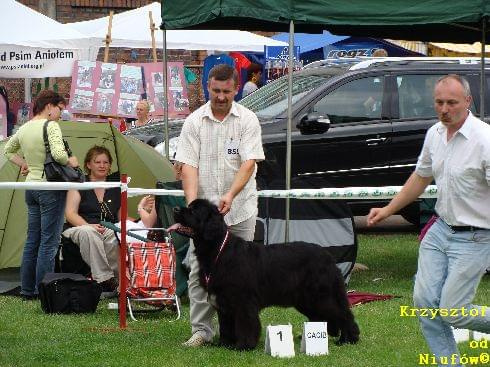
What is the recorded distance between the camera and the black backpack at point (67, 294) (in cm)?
871

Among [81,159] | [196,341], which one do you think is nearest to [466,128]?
[196,341]

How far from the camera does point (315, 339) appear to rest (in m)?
7.09

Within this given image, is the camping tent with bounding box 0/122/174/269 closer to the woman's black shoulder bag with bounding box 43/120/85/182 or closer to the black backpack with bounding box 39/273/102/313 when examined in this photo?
the woman's black shoulder bag with bounding box 43/120/85/182

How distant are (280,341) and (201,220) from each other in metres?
0.95

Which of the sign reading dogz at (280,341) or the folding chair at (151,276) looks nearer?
the sign reading dogz at (280,341)

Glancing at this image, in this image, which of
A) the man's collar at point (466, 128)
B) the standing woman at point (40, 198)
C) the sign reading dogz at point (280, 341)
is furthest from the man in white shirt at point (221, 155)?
the standing woman at point (40, 198)

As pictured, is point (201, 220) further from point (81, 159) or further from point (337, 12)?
point (81, 159)

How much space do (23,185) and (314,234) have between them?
297cm

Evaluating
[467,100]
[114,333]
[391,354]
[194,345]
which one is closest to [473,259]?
[467,100]

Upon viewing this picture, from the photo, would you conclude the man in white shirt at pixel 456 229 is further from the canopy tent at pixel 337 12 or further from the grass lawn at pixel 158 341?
the canopy tent at pixel 337 12

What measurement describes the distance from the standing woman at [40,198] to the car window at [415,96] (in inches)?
169

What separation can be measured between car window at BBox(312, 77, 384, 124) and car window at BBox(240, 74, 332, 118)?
0.73 ft

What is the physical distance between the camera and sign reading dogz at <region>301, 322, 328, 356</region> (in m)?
7.08

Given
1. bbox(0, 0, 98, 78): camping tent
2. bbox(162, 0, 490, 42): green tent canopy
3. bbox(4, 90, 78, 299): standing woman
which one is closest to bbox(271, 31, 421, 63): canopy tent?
bbox(0, 0, 98, 78): camping tent
